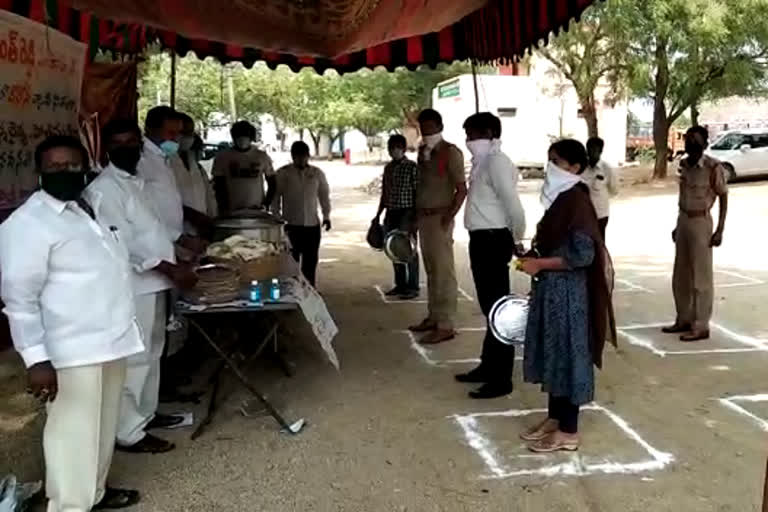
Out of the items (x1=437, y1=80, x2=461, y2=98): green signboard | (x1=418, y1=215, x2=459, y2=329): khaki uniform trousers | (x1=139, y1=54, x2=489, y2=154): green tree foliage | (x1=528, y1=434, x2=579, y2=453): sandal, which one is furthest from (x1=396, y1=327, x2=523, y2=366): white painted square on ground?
(x1=139, y1=54, x2=489, y2=154): green tree foliage

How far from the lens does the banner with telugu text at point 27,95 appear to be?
467 centimetres

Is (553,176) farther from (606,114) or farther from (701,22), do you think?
(606,114)

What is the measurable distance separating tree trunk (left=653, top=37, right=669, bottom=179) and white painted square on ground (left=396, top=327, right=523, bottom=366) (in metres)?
14.7

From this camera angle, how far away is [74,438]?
133 inches

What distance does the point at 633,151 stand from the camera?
37750 mm

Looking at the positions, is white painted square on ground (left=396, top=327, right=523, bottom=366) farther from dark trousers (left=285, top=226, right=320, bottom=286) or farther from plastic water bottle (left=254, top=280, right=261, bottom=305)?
plastic water bottle (left=254, top=280, right=261, bottom=305)

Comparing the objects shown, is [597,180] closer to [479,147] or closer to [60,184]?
[479,147]

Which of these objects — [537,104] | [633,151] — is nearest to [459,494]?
[537,104]

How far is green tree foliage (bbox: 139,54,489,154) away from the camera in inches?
1479

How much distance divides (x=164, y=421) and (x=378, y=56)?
4.49 m

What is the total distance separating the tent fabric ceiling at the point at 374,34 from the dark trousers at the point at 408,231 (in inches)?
55.5

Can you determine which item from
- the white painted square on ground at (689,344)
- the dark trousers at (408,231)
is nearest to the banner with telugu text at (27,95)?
the dark trousers at (408,231)

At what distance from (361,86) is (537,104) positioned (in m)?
12.4

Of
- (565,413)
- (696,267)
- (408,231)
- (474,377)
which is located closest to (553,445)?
(565,413)
